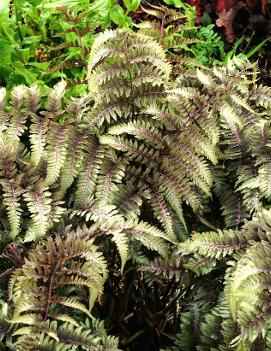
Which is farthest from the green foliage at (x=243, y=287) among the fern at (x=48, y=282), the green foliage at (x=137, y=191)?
the fern at (x=48, y=282)

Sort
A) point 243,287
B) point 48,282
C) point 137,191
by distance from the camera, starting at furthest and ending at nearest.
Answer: point 137,191 → point 48,282 → point 243,287

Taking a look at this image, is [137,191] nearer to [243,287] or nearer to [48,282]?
[48,282]

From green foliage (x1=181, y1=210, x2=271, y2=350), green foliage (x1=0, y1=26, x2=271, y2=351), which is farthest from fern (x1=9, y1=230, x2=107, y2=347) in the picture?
green foliage (x1=181, y1=210, x2=271, y2=350)

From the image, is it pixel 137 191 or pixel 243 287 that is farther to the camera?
pixel 137 191

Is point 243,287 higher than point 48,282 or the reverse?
higher

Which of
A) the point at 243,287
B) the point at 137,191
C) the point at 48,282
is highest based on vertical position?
the point at 243,287

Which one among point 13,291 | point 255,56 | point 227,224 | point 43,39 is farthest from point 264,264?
point 255,56

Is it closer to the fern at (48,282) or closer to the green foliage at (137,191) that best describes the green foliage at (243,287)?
Result: the green foliage at (137,191)

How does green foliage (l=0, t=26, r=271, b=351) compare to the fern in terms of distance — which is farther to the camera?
green foliage (l=0, t=26, r=271, b=351)

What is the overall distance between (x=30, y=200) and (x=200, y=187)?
67 cm

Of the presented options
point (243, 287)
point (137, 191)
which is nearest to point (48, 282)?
point (137, 191)

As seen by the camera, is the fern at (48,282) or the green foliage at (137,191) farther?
the green foliage at (137,191)

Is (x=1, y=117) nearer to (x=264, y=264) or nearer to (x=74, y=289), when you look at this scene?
(x=74, y=289)

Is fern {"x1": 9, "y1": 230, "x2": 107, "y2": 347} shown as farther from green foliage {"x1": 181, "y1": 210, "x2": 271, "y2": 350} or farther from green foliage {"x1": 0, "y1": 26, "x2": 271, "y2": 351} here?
green foliage {"x1": 181, "y1": 210, "x2": 271, "y2": 350}
